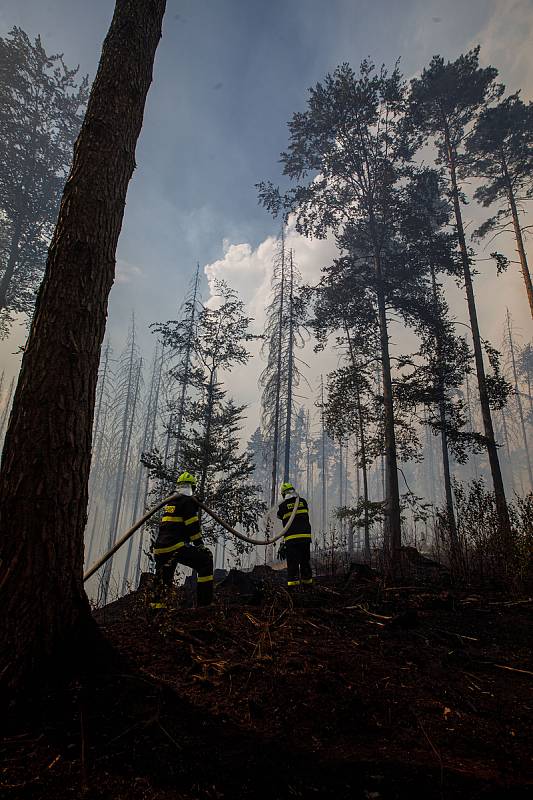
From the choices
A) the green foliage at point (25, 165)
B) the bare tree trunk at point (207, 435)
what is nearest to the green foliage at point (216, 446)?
the bare tree trunk at point (207, 435)

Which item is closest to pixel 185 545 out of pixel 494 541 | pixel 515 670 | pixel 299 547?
pixel 299 547

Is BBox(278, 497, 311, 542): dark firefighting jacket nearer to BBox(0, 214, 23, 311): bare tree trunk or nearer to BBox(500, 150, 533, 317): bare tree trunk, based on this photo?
BBox(500, 150, 533, 317): bare tree trunk

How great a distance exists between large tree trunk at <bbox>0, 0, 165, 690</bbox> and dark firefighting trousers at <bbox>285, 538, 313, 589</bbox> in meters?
4.97

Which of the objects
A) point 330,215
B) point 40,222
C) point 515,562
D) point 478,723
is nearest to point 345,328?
point 330,215

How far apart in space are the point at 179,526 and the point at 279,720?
3.67 metres

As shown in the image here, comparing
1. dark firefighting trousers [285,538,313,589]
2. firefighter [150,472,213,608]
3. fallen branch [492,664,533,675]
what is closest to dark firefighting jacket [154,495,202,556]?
firefighter [150,472,213,608]

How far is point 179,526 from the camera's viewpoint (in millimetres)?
5324

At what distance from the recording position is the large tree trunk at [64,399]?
6.79 ft

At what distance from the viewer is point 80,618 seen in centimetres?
229

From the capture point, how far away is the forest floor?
146 cm

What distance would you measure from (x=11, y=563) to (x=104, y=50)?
415cm

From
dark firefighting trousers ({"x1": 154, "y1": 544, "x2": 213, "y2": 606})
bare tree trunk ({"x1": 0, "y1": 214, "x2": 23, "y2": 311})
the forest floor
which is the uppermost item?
bare tree trunk ({"x1": 0, "y1": 214, "x2": 23, "y2": 311})

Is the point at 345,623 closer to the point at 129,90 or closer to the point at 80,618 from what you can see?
the point at 80,618

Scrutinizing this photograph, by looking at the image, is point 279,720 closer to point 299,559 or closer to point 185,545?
point 185,545
